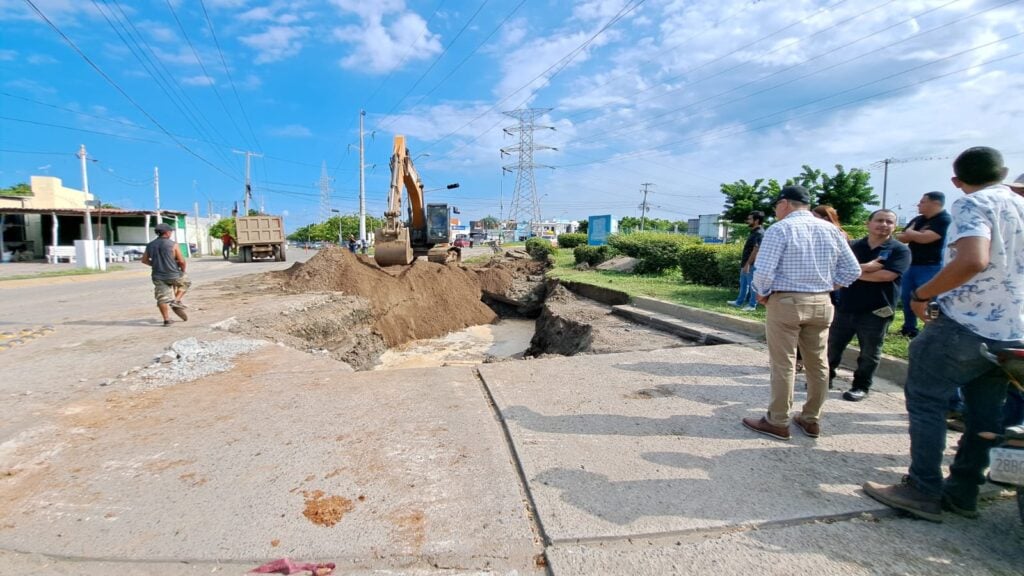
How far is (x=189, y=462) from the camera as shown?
2.87 meters

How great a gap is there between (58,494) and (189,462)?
598 mm

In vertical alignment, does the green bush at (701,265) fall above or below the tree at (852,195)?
below

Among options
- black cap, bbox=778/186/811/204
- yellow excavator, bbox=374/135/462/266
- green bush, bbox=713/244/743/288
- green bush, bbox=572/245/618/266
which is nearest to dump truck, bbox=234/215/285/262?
yellow excavator, bbox=374/135/462/266

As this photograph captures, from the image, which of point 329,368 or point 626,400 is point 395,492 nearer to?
point 626,400

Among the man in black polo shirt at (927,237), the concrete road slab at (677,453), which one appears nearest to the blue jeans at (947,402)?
the concrete road slab at (677,453)

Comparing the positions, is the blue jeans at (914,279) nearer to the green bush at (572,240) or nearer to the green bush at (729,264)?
the green bush at (729,264)

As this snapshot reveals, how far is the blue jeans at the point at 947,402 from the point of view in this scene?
7.07 feet

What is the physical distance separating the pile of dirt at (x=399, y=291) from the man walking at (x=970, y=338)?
9273 mm

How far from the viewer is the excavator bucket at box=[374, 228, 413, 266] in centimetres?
1405

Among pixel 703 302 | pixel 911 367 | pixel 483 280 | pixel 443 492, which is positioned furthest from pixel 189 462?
pixel 483 280

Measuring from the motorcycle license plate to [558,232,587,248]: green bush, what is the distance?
26670 millimetres

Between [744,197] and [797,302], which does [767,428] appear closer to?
[797,302]

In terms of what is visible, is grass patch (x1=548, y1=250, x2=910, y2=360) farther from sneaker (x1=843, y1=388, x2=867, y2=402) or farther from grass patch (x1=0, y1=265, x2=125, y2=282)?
grass patch (x1=0, y1=265, x2=125, y2=282)

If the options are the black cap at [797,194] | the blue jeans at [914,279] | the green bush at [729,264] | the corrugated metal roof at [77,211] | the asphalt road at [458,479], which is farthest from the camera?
the corrugated metal roof at [77,211]
